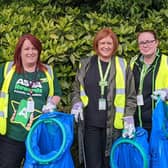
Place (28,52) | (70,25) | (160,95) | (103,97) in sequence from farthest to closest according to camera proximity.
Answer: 1. (70,25)
2. (103,97)
3. (160,95)
4. (28,52)

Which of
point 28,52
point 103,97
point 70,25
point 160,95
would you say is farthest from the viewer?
point 70,25

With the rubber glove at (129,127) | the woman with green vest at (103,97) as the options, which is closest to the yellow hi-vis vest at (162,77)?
the woman with green vest at (103,97)

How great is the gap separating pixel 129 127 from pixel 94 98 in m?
0.46

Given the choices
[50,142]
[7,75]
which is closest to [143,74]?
[50,142]

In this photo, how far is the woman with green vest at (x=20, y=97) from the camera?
16.3 feet

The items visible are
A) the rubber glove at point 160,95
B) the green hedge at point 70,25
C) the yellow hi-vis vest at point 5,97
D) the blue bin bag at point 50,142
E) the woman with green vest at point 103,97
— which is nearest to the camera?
the blue bin bag at point 50,142

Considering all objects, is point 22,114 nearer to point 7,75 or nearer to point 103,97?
point 7,75

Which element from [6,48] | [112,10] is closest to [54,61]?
[6,48]

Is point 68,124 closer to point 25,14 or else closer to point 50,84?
point 50,84

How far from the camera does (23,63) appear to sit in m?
5.02

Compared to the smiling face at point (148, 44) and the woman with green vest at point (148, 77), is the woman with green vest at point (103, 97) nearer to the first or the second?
the woman with green vest at point (148, 77)

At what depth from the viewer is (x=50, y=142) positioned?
5.09m

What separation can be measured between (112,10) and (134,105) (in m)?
2.88

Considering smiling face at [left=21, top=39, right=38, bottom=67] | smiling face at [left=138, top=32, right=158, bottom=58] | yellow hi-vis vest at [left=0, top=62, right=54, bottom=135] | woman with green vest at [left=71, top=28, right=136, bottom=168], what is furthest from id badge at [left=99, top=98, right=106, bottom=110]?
yellow hi-vis vest at [left=0, top=62, right=54, bottom=135]
